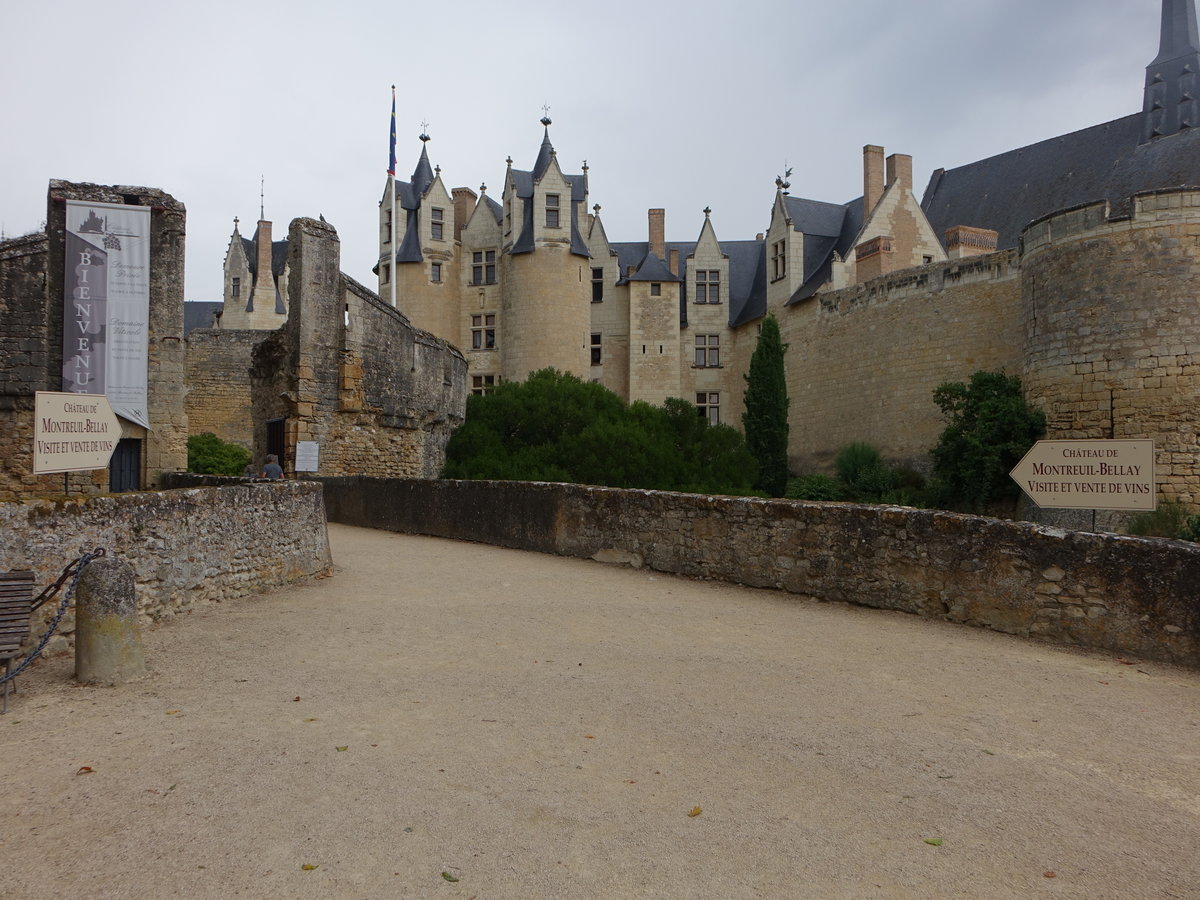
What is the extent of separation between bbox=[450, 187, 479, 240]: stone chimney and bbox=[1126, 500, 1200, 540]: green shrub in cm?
2431

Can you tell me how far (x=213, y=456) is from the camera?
24.0 meters

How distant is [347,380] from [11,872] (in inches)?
556

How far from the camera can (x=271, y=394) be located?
54.2ft

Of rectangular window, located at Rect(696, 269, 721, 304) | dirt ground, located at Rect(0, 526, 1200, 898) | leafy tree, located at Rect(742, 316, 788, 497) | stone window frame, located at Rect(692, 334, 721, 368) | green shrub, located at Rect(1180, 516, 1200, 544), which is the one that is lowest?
dirt ground, located at Rect(0, 526, 1200, 898)

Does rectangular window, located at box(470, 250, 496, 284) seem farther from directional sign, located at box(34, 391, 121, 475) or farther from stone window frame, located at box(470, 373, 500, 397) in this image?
directional sign, located at box(34, 391, 121, 475)

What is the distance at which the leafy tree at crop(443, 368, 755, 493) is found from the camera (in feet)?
66.6

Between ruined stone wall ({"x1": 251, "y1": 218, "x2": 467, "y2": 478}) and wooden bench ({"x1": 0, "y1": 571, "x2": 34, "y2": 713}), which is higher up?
ruined stone wall ({"x1": 251, "y1": 218, "x2": 467, "y2": 478})

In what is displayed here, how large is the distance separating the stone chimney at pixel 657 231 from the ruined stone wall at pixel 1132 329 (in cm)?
1736

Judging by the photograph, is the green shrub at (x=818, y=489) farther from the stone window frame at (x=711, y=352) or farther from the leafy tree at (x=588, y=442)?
the stone window frame at (x=711, y=352)

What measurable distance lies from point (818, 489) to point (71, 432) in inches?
764

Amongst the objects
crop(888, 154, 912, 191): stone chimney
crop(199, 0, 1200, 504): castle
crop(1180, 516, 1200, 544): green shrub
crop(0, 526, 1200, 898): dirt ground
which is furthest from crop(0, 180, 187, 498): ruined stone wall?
crop(888, 154, 912, 191): stone chimney

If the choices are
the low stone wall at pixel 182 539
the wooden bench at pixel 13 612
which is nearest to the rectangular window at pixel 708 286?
the low stone wall at pixel 182 539

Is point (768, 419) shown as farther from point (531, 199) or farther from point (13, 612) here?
point (13, 612)

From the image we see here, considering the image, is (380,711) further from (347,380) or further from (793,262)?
(793,262)
